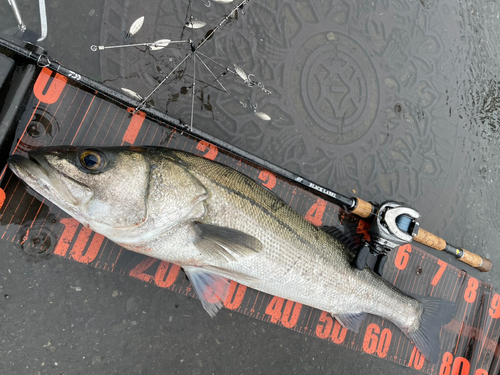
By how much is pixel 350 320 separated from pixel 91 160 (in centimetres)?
254

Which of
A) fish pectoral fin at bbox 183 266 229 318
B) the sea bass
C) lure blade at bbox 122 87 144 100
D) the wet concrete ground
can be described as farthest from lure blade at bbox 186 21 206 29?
fish pectoral fin at bbox 183 266 229 318

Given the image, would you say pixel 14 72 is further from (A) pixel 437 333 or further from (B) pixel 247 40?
(A) pixel 437 333

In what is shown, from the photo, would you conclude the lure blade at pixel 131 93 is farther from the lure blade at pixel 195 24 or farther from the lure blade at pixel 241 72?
the lure blade at pixel 241 72

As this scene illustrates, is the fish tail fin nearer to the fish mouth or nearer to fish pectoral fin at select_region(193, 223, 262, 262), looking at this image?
fish pectoral fin at select_region(193, 223, 262, 262)

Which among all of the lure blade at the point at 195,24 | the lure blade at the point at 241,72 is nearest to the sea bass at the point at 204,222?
the lure blade at the point at 241,72

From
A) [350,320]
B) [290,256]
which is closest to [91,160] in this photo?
[290,256]

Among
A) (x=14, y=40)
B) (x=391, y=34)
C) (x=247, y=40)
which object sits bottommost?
(x=14, y=40)

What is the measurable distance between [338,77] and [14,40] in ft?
9.14

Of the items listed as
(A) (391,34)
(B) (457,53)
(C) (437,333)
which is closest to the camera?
(C) (437,333)

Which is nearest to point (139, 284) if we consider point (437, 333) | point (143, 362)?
point (143, 362)

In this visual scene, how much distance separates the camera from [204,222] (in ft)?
6.61

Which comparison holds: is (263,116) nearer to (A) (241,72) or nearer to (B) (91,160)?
(A) (241,72)

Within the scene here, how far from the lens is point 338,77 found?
3078mm

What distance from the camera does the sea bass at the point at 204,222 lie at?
5.78 ft
